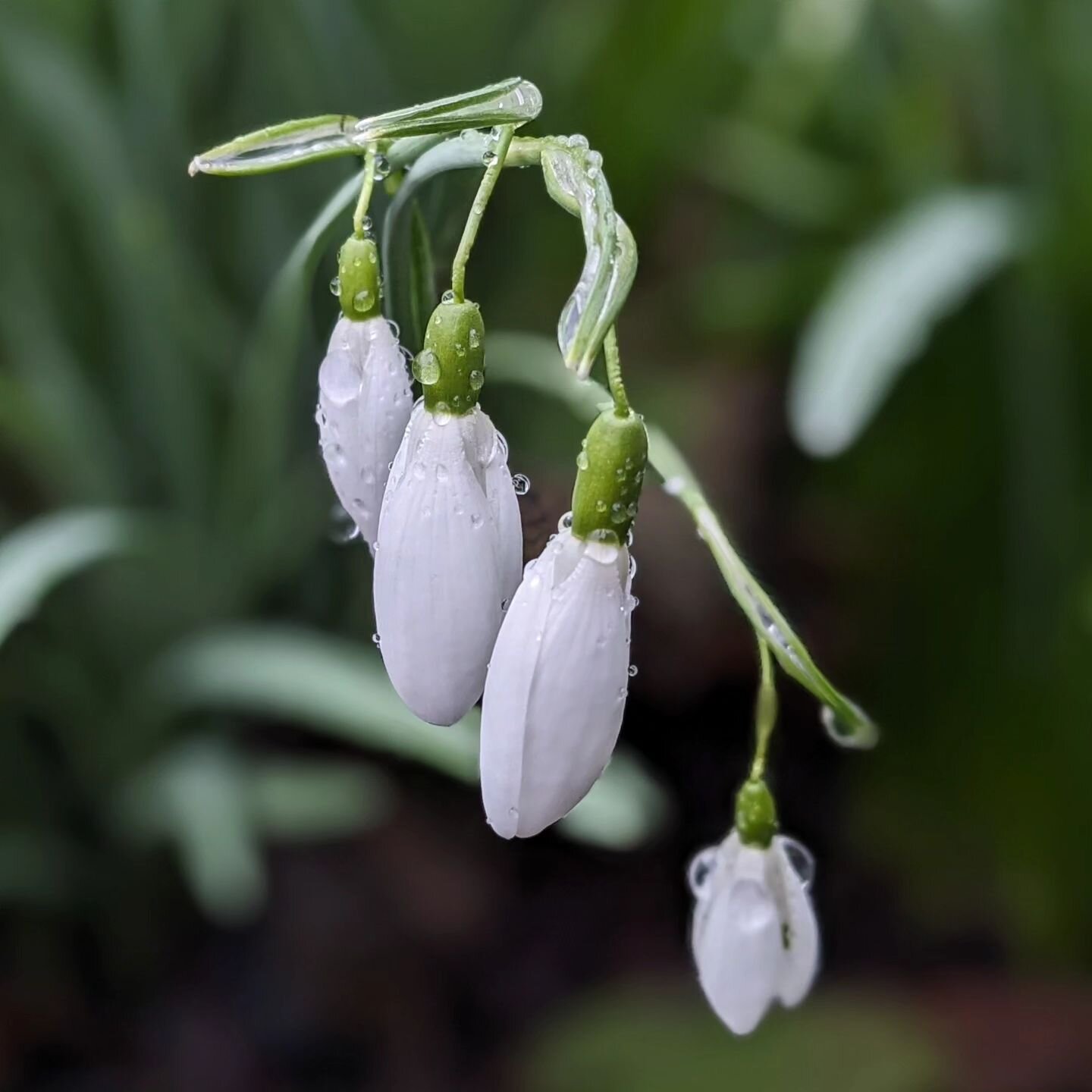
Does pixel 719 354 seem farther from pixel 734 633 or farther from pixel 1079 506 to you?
pixel 1079 506

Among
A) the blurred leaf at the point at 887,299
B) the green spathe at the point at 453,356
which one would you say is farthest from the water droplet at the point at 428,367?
→ the blurred leaf at the point at 887,299

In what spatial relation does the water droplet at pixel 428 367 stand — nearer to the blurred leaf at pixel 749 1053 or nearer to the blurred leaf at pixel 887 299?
the blurred leaf at pixel 887 299

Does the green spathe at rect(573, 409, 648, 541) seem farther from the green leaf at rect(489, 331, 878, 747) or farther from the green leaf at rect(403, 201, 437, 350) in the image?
the green leaf at rect(403, 201, 437, 350)

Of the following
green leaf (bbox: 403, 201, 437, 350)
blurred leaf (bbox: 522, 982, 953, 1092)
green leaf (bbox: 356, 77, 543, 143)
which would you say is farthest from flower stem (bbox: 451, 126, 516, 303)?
blurred leaf (bbox: 522, 982, 953, 1092)

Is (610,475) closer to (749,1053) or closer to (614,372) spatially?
(614,372)

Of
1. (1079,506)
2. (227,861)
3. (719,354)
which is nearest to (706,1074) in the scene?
(227,861)

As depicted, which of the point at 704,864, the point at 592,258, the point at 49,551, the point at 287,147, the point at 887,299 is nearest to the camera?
the point at 592,258

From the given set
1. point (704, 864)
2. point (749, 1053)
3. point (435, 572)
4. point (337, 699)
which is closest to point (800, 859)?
point (704, 864)
